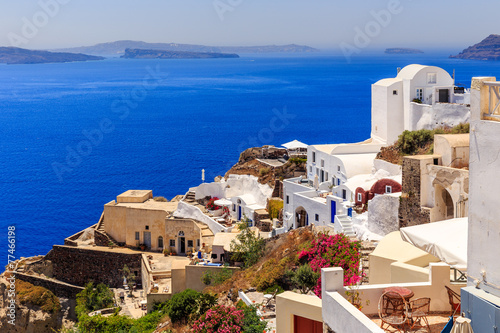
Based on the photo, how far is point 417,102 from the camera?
35.1 metres

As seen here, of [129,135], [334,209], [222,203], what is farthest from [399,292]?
[129,135]

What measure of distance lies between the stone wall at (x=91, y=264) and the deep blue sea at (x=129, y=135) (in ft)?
35.9

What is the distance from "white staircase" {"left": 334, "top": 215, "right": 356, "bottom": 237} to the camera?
1036 inches

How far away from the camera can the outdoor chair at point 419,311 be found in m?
9.23

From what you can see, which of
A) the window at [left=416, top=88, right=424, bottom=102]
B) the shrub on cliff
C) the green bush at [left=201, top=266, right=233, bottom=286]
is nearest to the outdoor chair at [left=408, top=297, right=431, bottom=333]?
the green bush at [left=201, top=266, right=233, bottom=286]

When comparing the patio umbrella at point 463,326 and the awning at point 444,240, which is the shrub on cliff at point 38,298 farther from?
the patio umbrella at point 463,326

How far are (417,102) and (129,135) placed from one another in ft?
274

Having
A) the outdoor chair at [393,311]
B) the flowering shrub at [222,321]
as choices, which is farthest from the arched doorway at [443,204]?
the outdoor chair at [393,311]

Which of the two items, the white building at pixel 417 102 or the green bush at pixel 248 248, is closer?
the green bush at pixel 248 248

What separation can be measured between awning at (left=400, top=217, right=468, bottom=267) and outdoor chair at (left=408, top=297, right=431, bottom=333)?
1.40 m

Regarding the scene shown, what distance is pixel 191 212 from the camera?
40562 mm

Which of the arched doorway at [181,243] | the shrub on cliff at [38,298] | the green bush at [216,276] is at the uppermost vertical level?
the green bush at [216,276]

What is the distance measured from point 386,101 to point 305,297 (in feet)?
84.1

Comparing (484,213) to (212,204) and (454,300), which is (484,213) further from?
(212,204)
